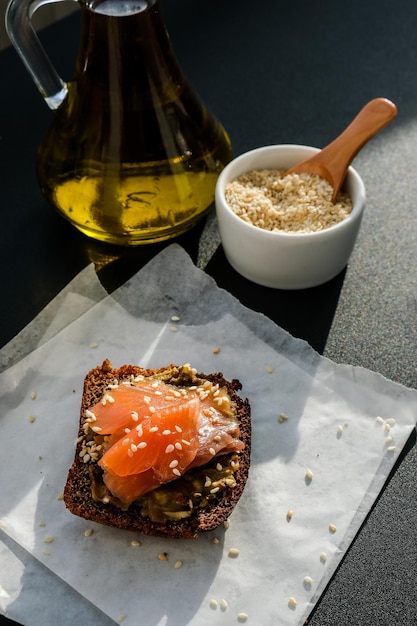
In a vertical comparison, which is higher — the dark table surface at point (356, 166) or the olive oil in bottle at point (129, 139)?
the olive oil in bottle at point (129, 139)

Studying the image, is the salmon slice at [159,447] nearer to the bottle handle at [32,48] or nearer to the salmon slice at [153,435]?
the salmon slice at [153,435]

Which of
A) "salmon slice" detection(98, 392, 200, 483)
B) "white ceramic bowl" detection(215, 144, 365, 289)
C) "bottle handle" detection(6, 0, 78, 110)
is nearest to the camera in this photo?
"salmon slice" detection(98, 392, 200, 483)

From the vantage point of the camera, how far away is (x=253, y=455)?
1.27 meters

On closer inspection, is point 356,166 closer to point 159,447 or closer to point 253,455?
point 253,455

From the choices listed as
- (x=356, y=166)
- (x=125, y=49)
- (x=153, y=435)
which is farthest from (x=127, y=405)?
(x=356, y=166)

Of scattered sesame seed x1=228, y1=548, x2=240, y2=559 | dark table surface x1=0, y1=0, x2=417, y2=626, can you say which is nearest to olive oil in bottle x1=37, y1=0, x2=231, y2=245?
dark table surface x1=0, y1=0, x2=417, y2=626

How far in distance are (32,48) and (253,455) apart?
79 centimetres

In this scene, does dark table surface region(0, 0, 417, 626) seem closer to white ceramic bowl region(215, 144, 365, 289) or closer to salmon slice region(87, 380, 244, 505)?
white ceramic bowl region(215, 144, 365, 289)

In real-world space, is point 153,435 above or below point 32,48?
below

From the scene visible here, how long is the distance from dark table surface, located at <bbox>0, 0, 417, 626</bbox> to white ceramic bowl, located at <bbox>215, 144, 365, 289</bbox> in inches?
1.6

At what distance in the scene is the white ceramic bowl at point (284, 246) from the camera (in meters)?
1.41

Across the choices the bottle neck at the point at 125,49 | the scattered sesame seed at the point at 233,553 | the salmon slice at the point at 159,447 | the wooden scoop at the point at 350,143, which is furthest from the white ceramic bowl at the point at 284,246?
the scattered sesame seed at the point at 233,553

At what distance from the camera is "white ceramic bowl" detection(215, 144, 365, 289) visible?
141cm

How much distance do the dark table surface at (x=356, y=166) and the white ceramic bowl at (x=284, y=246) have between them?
4cm
